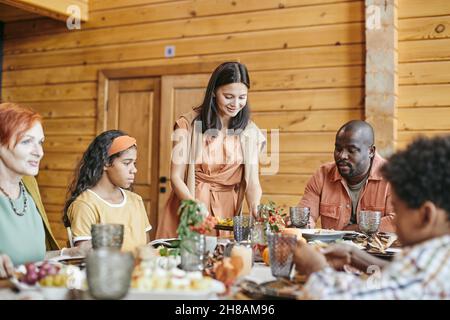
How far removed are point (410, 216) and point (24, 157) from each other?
1.14m

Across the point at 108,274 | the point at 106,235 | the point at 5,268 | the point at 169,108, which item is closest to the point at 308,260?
the point at 108,274

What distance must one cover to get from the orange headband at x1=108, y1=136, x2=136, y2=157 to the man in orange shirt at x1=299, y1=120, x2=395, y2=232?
3.39ft

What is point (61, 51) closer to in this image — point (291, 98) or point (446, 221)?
point (291, 98)

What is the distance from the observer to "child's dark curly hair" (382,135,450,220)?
3.48 feet

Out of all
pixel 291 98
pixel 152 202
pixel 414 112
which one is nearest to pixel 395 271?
pixel 414 112

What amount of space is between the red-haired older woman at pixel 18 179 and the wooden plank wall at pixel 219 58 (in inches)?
109

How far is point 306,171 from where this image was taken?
4.16 meters

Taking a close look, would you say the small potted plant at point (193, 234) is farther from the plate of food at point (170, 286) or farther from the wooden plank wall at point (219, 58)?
the wooden plank wall at point (219, 58)

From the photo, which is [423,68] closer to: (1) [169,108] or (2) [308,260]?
(1) [169,108]

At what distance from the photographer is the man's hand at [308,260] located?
1.22 metres

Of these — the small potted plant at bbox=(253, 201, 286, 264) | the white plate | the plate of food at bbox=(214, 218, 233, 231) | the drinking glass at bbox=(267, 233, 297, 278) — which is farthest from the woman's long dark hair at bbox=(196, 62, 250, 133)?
the white plate

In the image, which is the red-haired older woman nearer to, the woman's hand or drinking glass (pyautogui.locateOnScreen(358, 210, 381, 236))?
the woman's hand

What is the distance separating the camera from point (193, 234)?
4.74ft

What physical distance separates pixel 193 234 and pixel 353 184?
5.25 feet
